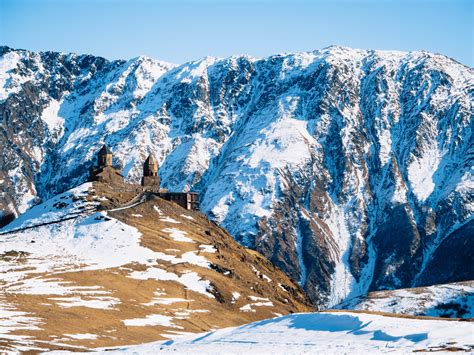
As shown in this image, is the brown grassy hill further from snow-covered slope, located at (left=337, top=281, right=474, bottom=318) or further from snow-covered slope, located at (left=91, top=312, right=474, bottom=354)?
snow-covered slope, located at (left=91, top=312, right=474, bottom=354)

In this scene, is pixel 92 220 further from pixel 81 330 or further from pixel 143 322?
pixel 81 330

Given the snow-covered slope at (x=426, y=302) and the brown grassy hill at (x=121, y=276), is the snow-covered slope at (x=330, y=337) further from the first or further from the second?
the snow-covered slope at (x=426, y=302)

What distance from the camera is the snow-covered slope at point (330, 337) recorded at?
6944 centimetres

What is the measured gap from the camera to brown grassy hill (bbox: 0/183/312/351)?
105 metres

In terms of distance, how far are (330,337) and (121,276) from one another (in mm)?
66824

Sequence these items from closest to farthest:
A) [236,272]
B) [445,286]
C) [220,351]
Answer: [220,351]
[236,272]
[445,286]

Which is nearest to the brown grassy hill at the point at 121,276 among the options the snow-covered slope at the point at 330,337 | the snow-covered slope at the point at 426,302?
the snow-covered slope at the point at 426,302

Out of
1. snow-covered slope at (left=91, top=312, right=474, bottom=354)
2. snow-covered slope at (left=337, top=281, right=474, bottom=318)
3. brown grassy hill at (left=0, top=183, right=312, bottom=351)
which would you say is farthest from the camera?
snow-covered slope at (left=337, top=281, right=474, bottom=318)

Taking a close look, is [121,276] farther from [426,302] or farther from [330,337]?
[426,302]

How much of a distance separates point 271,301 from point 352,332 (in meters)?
75.7

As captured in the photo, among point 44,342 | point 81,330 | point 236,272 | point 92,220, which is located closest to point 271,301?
point 236,272

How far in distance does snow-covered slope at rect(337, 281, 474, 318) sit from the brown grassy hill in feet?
52.4

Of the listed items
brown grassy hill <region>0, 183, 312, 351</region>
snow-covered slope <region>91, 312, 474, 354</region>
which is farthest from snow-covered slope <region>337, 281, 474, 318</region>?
snow-covered slope <region>91, 312, 474, 354</region>

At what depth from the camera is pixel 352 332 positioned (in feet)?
247
